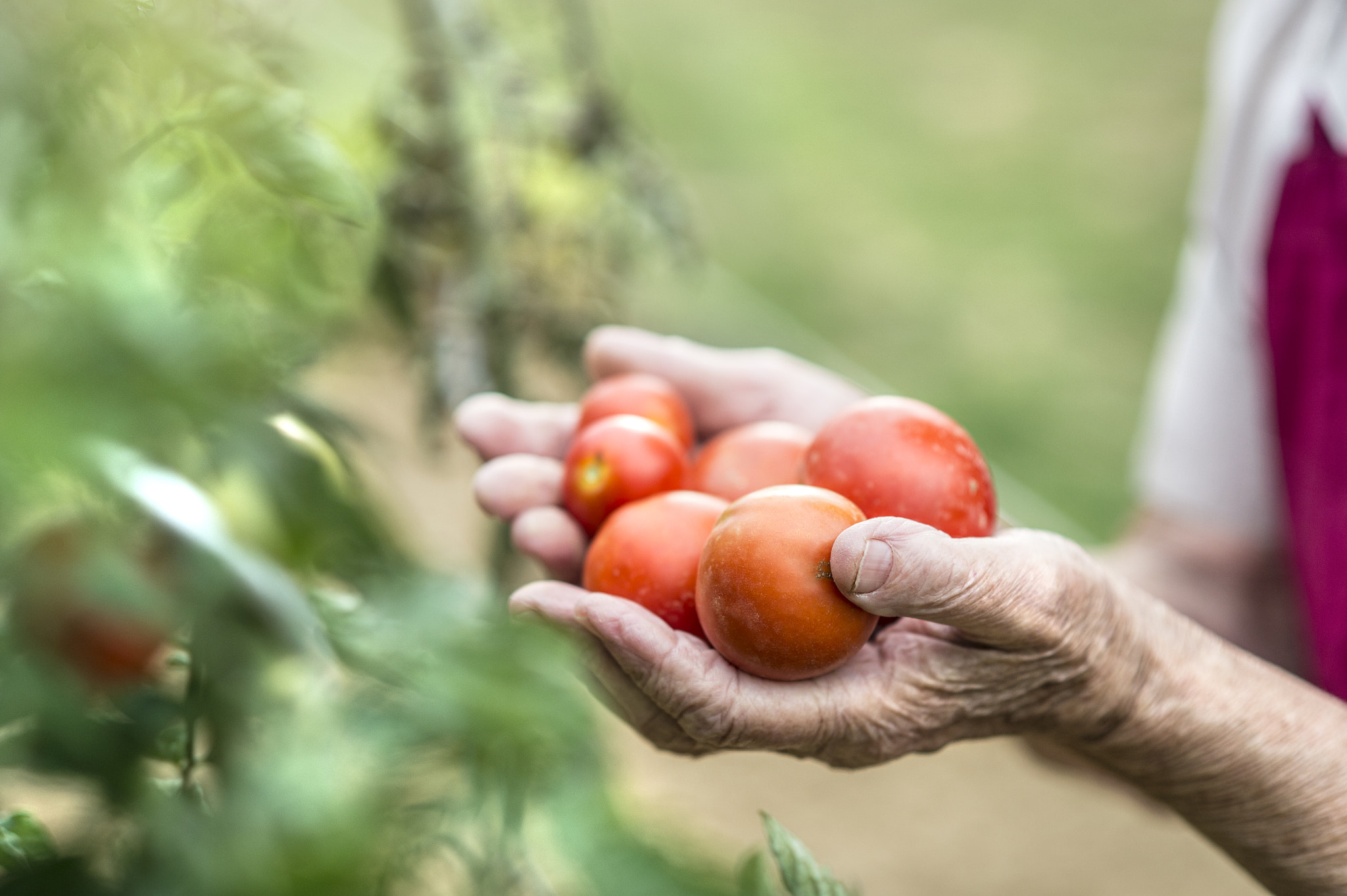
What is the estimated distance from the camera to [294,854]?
1.17 feet

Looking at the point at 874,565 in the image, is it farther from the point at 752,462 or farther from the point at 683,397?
the point at 683,397

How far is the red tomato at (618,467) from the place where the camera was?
1.24m

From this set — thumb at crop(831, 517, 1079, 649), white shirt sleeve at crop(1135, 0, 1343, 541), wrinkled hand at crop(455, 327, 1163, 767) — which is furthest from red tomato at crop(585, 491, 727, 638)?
white shirt sleeve at crop(1135, 0, 1343, 541)

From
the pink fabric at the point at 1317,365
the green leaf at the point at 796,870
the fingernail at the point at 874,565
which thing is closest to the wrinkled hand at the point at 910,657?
the fingernail at the point at 874,565

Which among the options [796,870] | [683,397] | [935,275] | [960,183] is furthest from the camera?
[960,183]

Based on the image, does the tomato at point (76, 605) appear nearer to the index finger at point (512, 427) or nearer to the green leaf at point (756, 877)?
the green leaf at point (756, 877)

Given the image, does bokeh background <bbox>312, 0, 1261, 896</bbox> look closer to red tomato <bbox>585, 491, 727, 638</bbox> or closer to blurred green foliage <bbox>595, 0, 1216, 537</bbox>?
blurred green foliage <bbox>595, 0, 1216, 537</bbox>

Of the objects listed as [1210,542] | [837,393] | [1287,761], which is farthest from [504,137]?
[1287,761]

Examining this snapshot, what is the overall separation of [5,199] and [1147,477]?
1787mm

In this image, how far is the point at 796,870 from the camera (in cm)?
66

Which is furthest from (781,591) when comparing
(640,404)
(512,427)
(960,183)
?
(960,183)

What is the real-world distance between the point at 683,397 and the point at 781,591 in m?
0.67

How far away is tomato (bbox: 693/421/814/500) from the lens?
1250mm

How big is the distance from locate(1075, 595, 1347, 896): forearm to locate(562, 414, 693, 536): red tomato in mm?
539
